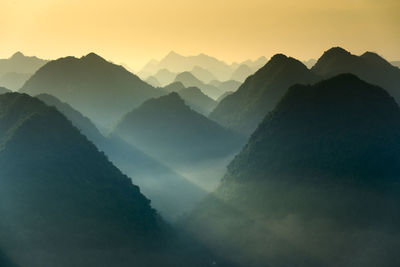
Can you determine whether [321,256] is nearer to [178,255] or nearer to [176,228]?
[178,255]

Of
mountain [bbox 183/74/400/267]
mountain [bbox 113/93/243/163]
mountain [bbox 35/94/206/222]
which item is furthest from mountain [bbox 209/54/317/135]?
mountain [bbox 183/74/400/267]

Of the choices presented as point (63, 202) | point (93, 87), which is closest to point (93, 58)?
point (93, 87)

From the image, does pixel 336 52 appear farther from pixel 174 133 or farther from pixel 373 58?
pixel 174 133

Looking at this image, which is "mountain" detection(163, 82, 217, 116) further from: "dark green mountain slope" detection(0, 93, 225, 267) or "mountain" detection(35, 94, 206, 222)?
"dark green mountain slope" detection(0, 93, 225, 267)

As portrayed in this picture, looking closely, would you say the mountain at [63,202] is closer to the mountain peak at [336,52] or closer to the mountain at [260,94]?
the mountain at [260,94]

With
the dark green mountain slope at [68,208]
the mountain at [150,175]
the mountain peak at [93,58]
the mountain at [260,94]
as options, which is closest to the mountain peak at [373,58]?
the mountain at [260,94]

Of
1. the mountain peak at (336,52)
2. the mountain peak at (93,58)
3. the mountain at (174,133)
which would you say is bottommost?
the mountain at (174,133)
